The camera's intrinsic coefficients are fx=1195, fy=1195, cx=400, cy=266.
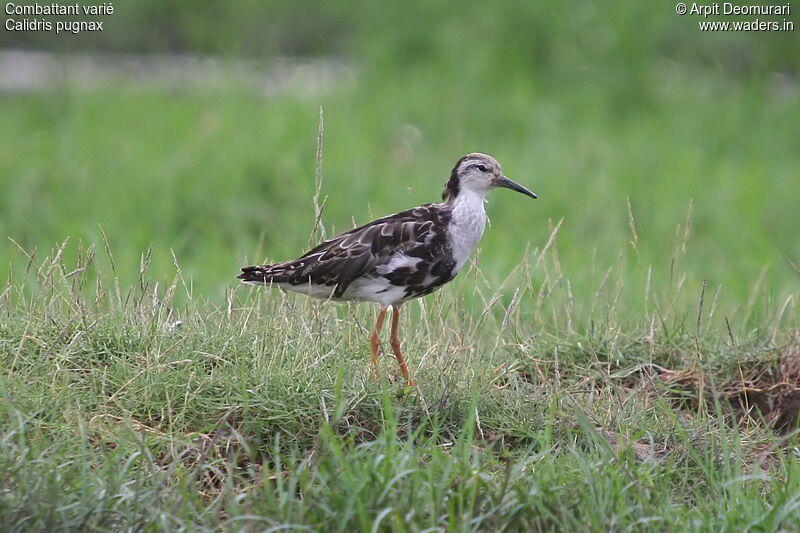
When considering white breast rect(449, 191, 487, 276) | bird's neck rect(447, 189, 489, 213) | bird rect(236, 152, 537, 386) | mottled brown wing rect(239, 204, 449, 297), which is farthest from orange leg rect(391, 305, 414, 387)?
bird's neck rect(447, 189, 489, 213)

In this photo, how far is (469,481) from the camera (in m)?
4.45

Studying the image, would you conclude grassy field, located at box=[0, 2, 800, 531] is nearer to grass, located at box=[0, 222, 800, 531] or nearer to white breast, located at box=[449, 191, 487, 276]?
grass, located at box=[0, 222, 800, 531]

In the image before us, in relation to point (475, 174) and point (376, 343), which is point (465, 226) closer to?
point (475, 174)

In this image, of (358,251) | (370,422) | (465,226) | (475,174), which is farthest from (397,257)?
(370,422)

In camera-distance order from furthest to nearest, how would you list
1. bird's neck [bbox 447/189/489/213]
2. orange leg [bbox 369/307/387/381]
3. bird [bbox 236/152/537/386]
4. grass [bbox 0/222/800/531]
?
bird's neck [bbox 447/189/489/213]
bird [bbox 236/152/537/386]
orange leg [bbox 369/307/387/381]
grass [bbox 0/222/800/531]

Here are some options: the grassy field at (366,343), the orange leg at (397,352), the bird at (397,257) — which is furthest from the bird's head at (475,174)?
the orange leg at (397,352)

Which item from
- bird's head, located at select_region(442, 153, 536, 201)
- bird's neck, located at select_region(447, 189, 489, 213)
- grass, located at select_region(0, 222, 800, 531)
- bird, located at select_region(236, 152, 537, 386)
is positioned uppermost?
bird's head, located at select_region(442, 153, 536, 201)

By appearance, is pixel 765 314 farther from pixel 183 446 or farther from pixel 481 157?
pixel 183 446

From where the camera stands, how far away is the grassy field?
4.43 meters

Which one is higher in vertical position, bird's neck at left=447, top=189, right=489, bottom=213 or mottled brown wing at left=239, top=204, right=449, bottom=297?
bird's neck at left=447, top=189, right=489, bottom=213

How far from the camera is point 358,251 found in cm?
557

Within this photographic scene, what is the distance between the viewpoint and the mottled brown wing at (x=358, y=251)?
5.54 metres

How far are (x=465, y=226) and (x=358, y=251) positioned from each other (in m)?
0.51

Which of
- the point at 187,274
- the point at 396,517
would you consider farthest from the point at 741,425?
the point at 187,274
